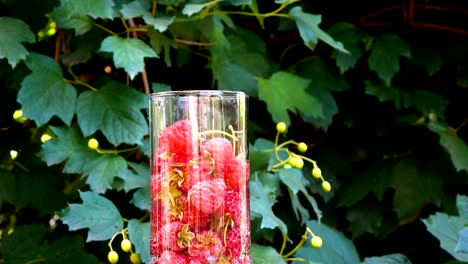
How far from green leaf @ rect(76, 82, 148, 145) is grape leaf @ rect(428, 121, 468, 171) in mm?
765

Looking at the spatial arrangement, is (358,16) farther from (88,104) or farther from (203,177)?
(203,177)

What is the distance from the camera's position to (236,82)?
1.44 meters

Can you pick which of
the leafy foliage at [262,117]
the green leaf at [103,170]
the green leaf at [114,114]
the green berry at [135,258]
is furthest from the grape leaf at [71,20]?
the green berry at [135,258]

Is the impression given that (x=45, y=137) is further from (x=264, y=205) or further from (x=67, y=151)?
(x=264, y=205)

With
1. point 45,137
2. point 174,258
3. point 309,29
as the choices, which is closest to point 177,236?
point 174,258

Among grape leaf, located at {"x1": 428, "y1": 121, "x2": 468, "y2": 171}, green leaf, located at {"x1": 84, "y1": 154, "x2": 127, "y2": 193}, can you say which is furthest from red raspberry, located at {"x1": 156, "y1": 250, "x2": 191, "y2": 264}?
grape leaf, located at {"x1": 428, "y1": 121, "x2": 468, "y2": 171}

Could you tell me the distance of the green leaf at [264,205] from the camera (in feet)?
3.23

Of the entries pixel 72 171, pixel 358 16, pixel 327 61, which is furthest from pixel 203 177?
pixel 358 16

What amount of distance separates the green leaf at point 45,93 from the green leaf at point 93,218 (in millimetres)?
196

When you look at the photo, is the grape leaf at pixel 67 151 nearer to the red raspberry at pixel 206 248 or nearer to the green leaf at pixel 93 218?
the green leaf at pixel 93 218

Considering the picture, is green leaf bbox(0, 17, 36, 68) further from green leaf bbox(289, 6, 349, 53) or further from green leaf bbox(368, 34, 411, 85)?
green leaf bbox(368, 34, 411, 85)

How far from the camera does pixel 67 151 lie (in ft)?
3.76

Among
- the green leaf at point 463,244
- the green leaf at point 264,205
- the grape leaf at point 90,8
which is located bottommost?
the green leaf at point 264,205

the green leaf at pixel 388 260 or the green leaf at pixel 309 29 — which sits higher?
the green leaf at pixel 309 29
